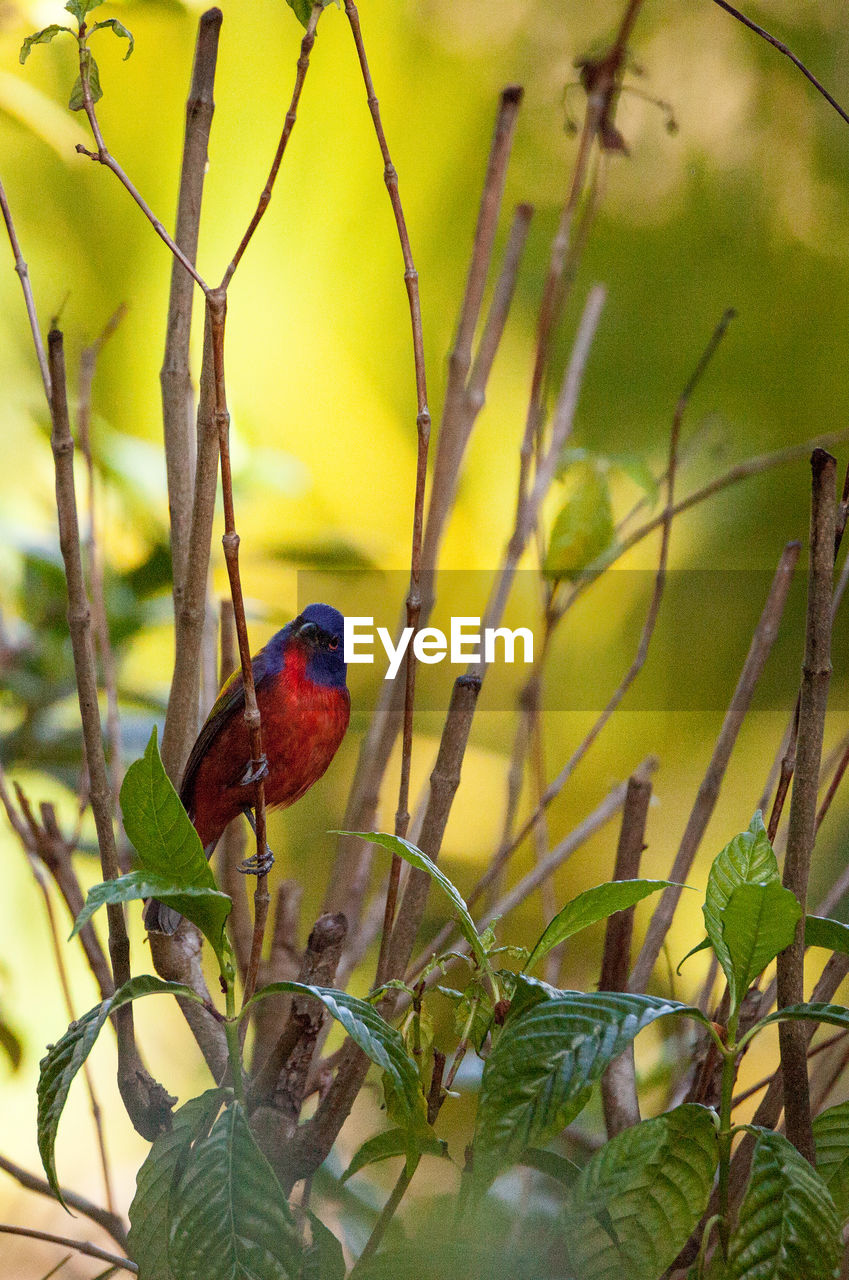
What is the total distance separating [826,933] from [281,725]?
382mm

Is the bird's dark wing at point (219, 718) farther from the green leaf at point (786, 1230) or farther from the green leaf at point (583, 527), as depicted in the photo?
the green leaf at point (786, 1230)

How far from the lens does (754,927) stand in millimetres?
383

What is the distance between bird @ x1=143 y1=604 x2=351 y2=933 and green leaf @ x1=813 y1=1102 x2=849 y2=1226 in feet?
1.15

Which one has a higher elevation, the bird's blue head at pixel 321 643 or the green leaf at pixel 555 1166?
the bird's blue head at pixel 321 643

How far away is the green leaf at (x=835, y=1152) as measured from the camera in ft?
1.33

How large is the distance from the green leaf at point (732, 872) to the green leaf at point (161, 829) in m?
0.20

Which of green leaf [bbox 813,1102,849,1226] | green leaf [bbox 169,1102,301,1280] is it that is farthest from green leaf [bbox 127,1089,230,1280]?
green leaf [bbox 813,1102,849,1226]

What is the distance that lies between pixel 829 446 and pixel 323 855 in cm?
57

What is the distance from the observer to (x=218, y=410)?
0.42 meters

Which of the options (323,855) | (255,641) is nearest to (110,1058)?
(323,855)

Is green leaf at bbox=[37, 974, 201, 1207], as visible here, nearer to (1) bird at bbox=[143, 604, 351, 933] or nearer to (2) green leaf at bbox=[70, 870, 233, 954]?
(2) green leaf at bbox=[70, 870, 233, 954]

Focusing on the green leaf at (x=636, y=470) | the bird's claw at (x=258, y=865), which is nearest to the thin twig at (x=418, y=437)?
the bird's claw at (x=258, y=865)

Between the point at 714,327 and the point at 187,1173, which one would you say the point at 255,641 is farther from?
the point at 714,327

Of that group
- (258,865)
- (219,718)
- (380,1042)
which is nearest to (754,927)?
(380,1042)
